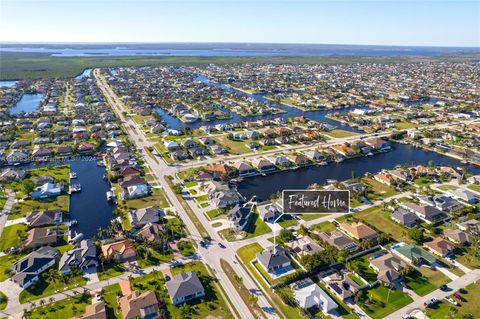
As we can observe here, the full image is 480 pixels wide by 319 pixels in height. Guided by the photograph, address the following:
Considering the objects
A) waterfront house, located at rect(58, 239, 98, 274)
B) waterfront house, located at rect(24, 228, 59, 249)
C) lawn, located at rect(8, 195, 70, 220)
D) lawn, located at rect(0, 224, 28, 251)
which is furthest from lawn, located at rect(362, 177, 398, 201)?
lawn, located at rect(0, 224, 28, 251)

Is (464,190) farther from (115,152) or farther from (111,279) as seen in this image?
(115,152)

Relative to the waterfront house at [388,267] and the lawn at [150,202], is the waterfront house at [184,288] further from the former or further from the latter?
the waterfront house at [388,267]

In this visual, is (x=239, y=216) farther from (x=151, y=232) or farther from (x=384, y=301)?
(x=384, y=301)

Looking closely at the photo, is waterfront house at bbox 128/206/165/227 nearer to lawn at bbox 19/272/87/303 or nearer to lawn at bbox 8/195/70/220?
lawn at bbox 19/272/87/303

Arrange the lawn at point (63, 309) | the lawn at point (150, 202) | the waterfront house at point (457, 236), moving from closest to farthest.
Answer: the lawn at point (63, 309)
the waterfront house at point (457, 236)
the lawn at point (150, 202)

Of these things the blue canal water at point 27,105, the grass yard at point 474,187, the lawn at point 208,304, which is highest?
the blue canal water at point 27,105

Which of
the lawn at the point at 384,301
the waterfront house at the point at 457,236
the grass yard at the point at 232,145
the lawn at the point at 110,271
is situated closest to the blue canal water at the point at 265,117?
the grass yard at the point at 232,145

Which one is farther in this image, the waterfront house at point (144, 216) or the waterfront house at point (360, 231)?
the waterfront house at point (144, 216)
